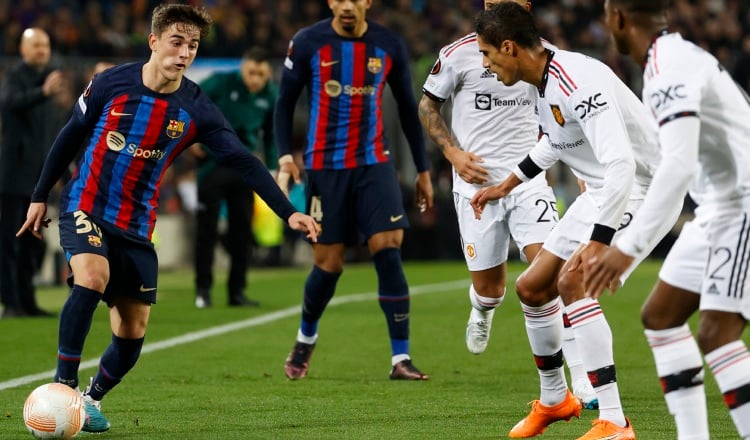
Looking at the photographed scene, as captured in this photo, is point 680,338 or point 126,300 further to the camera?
point 126,300

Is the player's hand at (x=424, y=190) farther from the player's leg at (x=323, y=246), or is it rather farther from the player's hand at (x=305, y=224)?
the player's hand at (x=305, y=224)

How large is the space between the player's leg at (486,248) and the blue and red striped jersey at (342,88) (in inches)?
36.6

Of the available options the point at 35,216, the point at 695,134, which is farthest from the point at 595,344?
the point at 35,216

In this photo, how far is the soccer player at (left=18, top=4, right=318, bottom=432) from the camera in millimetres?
6176

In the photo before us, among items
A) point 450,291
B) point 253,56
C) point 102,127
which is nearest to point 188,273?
point 450,291

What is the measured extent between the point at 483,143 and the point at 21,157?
19.7ft

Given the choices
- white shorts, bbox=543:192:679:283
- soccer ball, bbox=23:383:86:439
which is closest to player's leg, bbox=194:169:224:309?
soccer ball, bbox=23:383:86:439

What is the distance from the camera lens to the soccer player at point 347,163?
8156 millimetres

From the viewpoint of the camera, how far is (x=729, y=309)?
4.50m

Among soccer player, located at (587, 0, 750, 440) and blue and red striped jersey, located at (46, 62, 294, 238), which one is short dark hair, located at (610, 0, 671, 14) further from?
blue and red striped jersey, located at (46, 62, 294, 238)

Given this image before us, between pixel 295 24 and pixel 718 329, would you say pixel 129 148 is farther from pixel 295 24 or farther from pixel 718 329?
pixel 295 24

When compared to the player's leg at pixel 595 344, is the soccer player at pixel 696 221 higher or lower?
higher

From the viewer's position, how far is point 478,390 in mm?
7523

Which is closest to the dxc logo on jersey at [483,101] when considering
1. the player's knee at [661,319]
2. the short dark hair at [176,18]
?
the short dark hair at [176,18]
